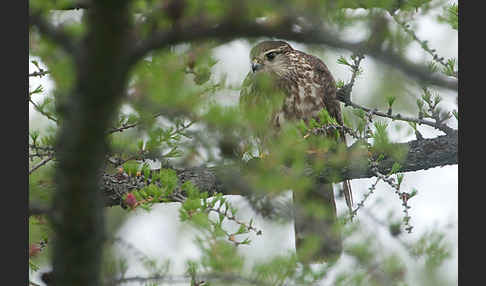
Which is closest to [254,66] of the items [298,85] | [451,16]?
[298,85]

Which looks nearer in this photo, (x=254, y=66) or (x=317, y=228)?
(x=317, y=228)

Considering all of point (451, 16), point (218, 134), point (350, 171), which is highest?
point (451, 16)

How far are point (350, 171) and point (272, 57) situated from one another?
76.4 inches

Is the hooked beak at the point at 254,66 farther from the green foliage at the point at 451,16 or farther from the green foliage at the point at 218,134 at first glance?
the green foliage at the point at 451,16

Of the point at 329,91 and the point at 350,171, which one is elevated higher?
the point at 329,91

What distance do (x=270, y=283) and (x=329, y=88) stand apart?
10.0 ft

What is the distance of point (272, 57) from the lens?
4.98 m

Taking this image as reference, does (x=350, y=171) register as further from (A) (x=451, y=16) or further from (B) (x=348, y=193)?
(B) (x=348, y=193)

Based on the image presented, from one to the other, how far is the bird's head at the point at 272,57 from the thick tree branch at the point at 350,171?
5.04ft

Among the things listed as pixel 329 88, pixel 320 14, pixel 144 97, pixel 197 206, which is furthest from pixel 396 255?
pixel 329 88

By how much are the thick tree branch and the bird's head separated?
1.54m

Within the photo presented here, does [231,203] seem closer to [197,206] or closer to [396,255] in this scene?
[197,206]

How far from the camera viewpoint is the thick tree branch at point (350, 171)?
3.12 meters

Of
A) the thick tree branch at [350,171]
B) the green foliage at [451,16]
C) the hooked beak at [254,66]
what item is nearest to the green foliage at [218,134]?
the green foliage at [451,16]
